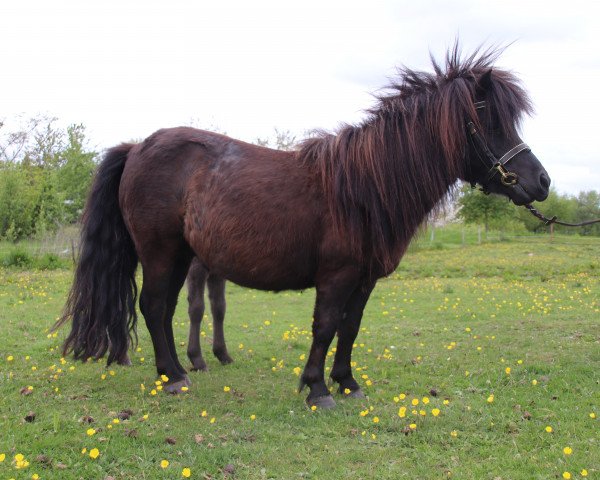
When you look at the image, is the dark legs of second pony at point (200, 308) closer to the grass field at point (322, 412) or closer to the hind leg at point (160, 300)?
the grass field at point (322, 412)

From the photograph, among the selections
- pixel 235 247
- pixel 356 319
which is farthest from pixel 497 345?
pixel 235 247

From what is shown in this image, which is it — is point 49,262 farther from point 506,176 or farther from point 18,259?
point 506,176

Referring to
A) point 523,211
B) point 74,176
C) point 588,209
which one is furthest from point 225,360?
point 588,209

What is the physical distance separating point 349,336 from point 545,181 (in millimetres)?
2343

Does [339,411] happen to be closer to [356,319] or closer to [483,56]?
[356,319]

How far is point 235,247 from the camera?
17.0ft

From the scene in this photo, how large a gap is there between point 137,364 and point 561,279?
14285 millimetres

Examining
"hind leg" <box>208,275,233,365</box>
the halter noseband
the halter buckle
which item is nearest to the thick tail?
"hind leg" <box>208,275,233,365</box>

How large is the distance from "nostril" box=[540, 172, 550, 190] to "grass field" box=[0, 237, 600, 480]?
6.53 ft

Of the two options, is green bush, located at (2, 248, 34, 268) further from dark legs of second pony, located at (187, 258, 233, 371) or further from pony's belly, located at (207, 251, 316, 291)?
pony's belly, located at (207, 251, 316, 291)

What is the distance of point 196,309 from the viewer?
6848 mm

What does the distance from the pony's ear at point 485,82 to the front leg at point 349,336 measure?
207 centimetres

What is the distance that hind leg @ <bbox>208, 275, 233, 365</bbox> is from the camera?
703cm

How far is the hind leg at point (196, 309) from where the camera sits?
672 centimetres
